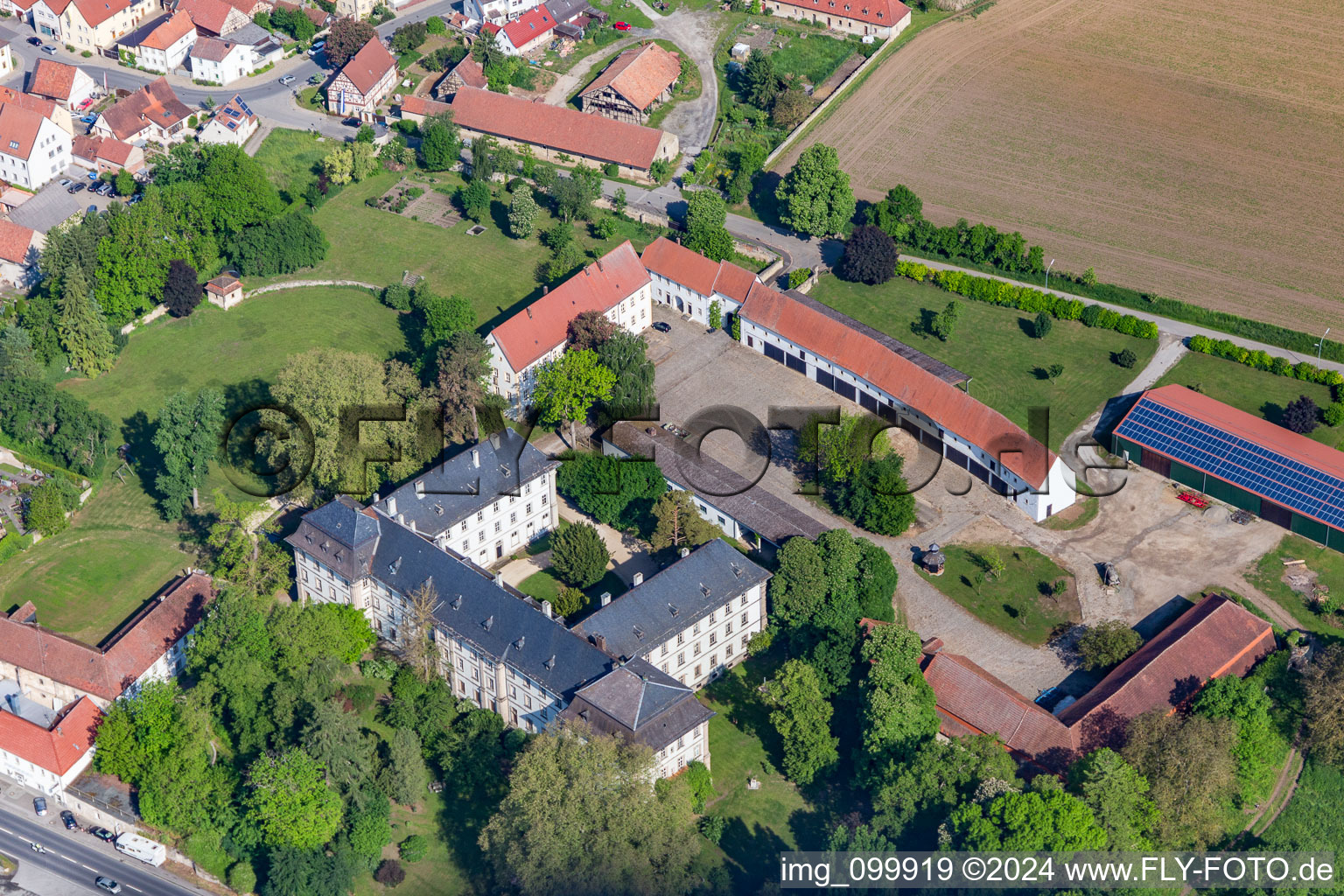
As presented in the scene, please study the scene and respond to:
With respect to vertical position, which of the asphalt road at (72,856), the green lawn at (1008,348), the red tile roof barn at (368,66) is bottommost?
the asphalt road at (72,856)

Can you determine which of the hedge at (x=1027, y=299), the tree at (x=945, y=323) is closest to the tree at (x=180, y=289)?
the hedge at (x=1027, y=299)

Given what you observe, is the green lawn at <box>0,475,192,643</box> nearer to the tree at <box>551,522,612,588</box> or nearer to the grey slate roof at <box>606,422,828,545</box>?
the tree at <box>551,522,612,588</box>

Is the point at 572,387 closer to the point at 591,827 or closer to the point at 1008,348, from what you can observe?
the point at 1008,348

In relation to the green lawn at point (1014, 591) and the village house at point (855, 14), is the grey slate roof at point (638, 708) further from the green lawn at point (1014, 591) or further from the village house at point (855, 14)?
the village house at point (855, 14)

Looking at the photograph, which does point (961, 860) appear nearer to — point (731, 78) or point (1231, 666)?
point (1231, 666)

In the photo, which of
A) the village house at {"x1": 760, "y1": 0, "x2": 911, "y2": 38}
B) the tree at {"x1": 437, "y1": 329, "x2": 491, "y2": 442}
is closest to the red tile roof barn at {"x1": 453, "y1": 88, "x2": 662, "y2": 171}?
the village house at {"x1": 760, "y1": 0, "x2": 911, "y2": 38}

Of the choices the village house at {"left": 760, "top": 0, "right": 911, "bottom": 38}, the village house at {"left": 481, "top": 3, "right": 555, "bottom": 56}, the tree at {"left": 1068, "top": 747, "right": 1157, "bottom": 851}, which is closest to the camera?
the tree at {"left": 1068, "top": 747, "right": 1157, "bottom": 851}
